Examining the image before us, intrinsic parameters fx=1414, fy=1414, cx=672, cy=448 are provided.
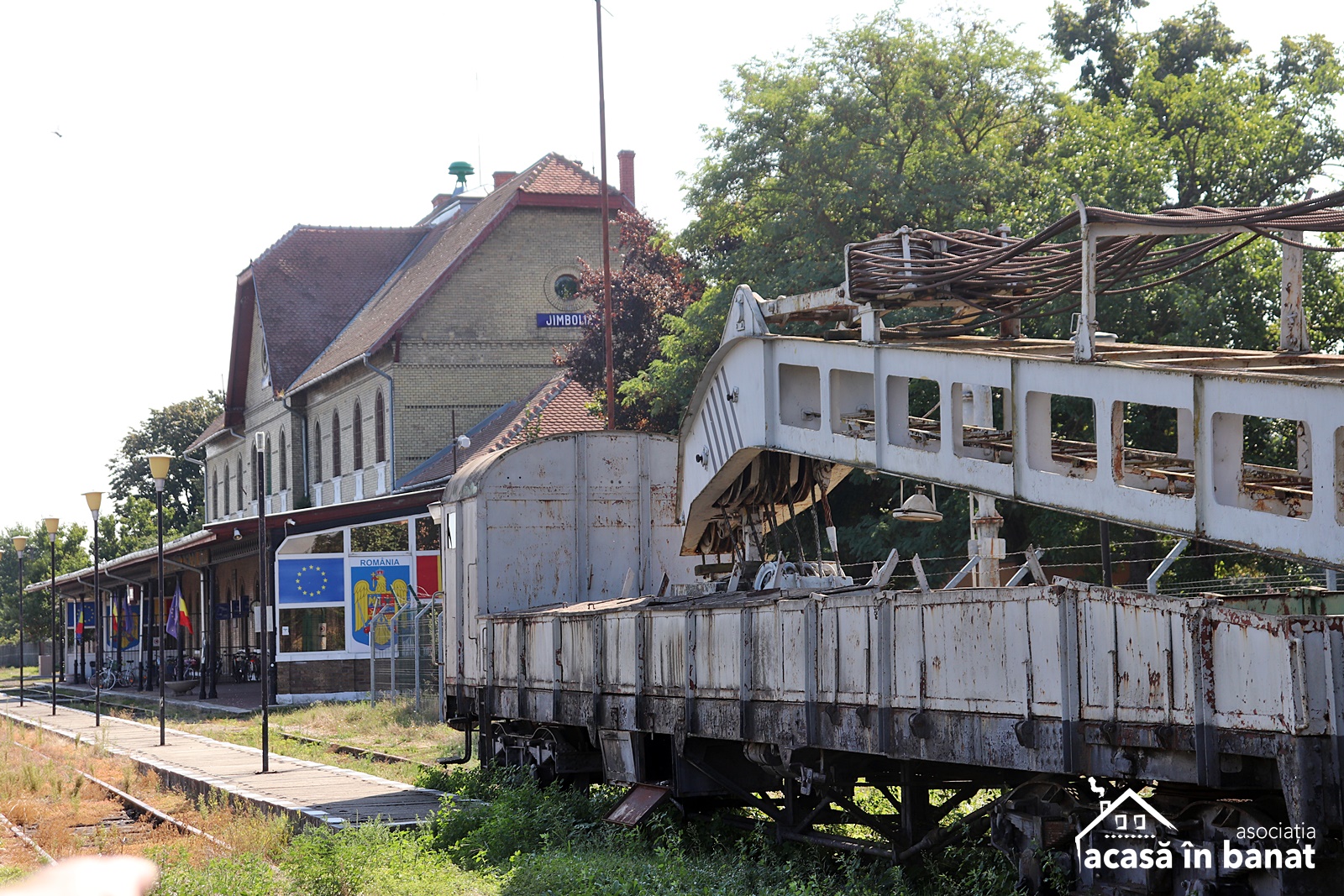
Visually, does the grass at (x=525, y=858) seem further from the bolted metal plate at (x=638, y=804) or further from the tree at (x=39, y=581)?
the tree at (x=39, y=581)

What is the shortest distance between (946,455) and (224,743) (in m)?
18.6

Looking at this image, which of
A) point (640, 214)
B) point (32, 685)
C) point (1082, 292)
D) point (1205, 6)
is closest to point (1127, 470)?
point (1082, 292)

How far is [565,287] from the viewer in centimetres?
4512

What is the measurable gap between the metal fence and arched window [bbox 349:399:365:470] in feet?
43.5

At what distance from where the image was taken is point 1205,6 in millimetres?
33719

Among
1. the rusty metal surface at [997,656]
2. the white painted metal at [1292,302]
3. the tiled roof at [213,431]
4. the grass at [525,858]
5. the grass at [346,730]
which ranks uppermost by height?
the tiled roof at [213,431]

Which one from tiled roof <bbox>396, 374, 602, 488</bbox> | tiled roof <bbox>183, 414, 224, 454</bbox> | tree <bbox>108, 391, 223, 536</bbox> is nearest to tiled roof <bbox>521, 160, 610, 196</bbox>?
tiled roof <bbox>396, 374, 602, 488</bbox>

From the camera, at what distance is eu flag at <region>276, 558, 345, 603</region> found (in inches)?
1316

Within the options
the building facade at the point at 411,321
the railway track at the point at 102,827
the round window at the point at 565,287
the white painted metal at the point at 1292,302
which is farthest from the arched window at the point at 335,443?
the white painted metal at the point at 1292,302

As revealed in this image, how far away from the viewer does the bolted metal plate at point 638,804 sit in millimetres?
11492

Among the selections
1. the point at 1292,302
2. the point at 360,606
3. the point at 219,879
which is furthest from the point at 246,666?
the point at 1292,302

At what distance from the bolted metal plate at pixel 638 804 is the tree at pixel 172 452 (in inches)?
3232

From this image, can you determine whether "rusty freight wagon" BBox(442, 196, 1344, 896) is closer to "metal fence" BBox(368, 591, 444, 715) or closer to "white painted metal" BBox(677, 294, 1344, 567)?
"white painted metal" BBox(677, 294, 1344, 567)

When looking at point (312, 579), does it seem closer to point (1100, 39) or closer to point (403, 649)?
point (403, 649)
